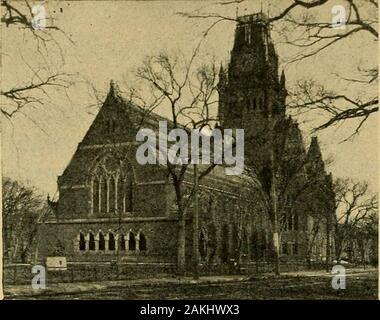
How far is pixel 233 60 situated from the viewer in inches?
362

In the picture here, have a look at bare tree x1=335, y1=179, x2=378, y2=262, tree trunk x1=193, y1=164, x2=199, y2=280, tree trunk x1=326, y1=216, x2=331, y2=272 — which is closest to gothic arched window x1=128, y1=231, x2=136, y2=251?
tree trunk x1=193, y1=164, x2=199, y2=280

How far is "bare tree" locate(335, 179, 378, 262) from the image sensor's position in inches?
333

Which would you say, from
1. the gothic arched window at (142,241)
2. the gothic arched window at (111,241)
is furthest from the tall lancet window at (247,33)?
the gothic arched window at (111,241)

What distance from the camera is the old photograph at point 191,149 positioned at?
8477 mm

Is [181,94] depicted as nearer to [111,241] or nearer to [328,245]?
[111,241]

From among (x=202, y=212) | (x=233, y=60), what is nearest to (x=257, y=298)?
(x=202, y=212)

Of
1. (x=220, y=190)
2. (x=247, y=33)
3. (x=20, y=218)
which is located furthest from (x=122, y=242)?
(x=247, y=33)

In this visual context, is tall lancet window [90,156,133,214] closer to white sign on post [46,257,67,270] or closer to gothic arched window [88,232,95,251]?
gothic arched window [88,232,95,251]

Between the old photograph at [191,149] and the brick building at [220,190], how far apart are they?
0.09 ft

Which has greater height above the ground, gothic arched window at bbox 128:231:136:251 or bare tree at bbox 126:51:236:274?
bare tree at bbox 126:51:236:274

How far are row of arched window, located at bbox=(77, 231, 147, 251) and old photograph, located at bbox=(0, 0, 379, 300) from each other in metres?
0.04

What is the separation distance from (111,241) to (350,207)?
3326 millimetres

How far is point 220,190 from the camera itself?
9.98m
